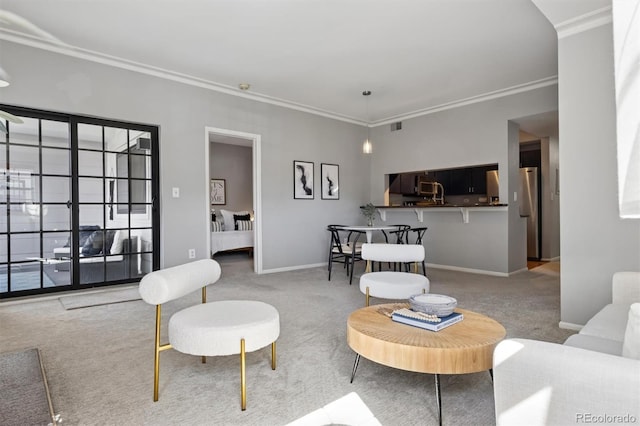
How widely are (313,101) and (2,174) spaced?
4.02 meters

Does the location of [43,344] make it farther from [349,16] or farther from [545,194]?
[545,194]

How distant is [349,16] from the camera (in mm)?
3250

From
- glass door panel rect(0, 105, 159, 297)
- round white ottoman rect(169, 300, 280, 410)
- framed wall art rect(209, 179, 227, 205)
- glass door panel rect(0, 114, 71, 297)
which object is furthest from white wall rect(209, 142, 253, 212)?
round white ottoman rect(169, 300, 280, 410)

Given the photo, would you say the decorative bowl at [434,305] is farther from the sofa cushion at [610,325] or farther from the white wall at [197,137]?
the white wall at [197,137]

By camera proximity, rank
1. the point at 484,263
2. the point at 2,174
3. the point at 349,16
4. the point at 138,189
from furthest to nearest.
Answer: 1. the point at 484,263
2. the point at 138,189
3. the point at 2,174
4. the point at 349,16

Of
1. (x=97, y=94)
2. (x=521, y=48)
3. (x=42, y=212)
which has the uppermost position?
(x=521, y=48)

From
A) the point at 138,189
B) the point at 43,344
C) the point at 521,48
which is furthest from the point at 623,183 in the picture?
the point at 138,189

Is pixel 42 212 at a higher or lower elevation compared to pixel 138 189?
lower

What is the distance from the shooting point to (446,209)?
5.78 m

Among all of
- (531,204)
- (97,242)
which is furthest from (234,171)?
(531,204)

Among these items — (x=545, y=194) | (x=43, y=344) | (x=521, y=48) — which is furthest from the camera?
(x=545, y=194)

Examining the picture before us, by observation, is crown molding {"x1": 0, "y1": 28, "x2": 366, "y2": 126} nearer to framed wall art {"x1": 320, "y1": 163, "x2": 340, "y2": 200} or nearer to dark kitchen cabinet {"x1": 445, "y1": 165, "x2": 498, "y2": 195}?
framed wall art {"x1": 320, "y1": 163, "x2": 340, "y2": 200}

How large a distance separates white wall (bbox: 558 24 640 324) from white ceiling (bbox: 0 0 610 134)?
408mm

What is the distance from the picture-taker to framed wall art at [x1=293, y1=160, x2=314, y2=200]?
589 centimetres
